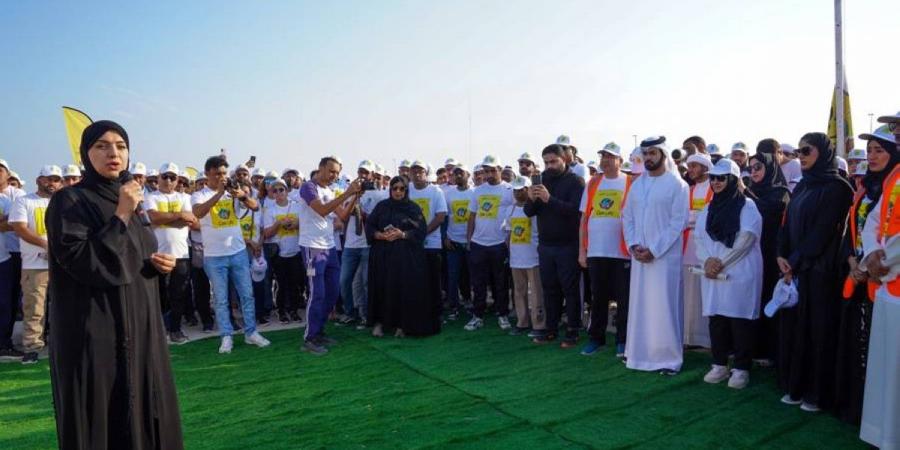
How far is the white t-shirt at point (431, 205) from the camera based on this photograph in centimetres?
839

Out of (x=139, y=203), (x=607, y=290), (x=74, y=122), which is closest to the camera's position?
(x=139, y=203)

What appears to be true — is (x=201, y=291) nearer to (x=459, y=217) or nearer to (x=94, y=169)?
(x=459, y=217)

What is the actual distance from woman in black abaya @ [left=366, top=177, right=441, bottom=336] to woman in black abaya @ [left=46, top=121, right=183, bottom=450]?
4702mm

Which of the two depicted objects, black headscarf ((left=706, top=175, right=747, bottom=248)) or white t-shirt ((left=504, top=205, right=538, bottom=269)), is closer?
black headscarf ((left=706, top=175, right=747, bottom=248))

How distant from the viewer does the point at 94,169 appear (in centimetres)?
301

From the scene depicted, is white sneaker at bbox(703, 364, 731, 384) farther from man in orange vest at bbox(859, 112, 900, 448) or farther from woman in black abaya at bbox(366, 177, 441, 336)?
woman in black abaya at bbox(366, 177, 441, 336)

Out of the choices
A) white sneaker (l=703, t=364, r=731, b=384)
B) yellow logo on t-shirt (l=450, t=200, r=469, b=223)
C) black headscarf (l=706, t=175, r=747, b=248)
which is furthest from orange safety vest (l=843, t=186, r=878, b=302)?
yellow logo on t-shirt (l=450, t=200, r=469, b=223)

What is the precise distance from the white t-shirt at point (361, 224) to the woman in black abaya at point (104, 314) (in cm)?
532

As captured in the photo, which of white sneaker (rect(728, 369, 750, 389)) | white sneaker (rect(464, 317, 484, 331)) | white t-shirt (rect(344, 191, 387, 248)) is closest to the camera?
white sneaker (rect(728, 369, 750, 389))

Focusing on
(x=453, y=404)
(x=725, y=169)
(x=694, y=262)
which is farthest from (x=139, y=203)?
(x=694, y=262)

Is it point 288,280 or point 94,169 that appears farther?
point 288,280

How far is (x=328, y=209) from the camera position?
7141mm

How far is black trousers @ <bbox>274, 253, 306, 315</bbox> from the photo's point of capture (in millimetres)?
9016

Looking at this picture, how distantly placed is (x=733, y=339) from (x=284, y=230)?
19.2ft
